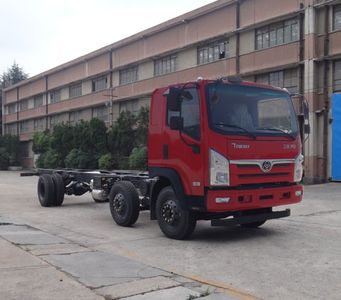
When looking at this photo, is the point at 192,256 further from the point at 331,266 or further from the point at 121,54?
the point at 121,54

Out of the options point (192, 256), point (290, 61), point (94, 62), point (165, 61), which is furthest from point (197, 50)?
point (192, 256)

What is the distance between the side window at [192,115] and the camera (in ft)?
28.7

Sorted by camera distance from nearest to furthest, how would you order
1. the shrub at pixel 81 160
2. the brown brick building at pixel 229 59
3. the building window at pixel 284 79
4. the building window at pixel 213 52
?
the brown brick building at pixel 229 59
the building window at pixel 284 79
the building window at pixel 213 52
the shrub at pixel 81 160

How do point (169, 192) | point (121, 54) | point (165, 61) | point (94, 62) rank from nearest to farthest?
point (169, 192)
point (165, 61)
point (121, 54)
point (94, 62)

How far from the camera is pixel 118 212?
11117mm

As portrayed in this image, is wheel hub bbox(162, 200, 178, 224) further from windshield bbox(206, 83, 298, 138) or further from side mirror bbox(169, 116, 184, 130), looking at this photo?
windshield bbox(206, 83, 298, 138)

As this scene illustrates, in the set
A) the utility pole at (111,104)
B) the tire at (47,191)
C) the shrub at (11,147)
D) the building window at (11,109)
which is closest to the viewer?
the tire at (47,191)

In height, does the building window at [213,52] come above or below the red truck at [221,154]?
above


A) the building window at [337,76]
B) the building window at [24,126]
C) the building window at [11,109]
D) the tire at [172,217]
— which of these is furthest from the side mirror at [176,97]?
the building window at [11,109]

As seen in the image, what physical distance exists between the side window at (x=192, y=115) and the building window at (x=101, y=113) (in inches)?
1557

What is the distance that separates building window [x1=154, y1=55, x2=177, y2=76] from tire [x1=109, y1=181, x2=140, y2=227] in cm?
2839

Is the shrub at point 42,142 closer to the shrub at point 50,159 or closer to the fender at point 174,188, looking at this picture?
the shrub at point 50,159

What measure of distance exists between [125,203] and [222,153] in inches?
125

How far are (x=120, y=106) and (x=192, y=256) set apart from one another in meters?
39.1
